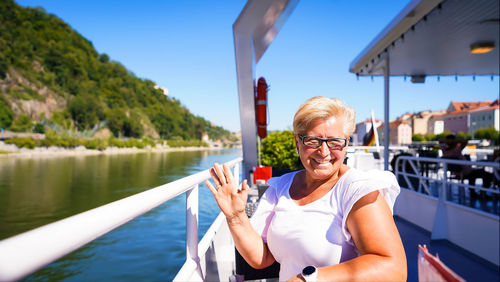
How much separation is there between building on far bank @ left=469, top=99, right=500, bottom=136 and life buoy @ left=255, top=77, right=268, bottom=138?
55.0 meters

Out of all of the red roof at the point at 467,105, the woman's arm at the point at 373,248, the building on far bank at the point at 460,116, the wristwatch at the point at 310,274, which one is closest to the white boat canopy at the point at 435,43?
the woman's arm at the point at 373,248

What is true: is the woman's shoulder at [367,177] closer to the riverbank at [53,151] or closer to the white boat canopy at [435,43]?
the white boat canopy at [435,43]

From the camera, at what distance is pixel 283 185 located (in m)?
1.03

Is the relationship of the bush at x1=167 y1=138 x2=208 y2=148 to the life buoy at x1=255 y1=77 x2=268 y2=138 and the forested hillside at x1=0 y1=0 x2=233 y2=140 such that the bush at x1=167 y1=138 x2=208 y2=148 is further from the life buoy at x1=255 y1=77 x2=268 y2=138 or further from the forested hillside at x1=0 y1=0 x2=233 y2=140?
the life buoy at x1=255 y1=77 x2=268 y2=138

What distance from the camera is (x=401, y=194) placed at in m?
3.53

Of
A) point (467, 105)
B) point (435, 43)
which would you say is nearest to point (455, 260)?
point (435, 43)

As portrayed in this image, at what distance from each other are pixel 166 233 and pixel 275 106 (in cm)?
466

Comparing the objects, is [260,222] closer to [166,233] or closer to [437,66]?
[437,66]

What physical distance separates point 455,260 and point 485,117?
2350 inches

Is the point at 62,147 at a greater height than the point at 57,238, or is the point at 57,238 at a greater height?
the point at 57,238

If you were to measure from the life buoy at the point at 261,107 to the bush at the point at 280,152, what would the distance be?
0.42 m

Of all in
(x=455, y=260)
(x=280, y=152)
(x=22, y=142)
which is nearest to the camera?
(x=455, y=260)

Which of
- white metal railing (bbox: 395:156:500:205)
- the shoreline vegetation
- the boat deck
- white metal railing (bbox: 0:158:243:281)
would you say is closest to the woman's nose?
white metal railing (bbox: 0:158:243:281)

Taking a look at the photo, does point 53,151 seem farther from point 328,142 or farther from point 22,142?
point 328,142
